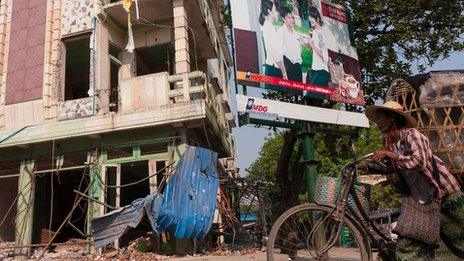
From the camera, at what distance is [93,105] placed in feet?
33.2

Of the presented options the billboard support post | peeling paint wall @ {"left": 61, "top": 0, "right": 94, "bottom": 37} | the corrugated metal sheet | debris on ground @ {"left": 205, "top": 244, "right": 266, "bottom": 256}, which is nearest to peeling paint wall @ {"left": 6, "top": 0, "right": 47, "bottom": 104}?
peeling paint wall @ {"left": 61, "top": 0, "right": 94, "bottom": 37}

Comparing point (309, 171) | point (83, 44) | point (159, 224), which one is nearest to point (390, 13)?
point (309, 171)

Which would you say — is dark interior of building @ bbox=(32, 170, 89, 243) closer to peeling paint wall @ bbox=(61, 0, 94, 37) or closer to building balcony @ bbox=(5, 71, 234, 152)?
building balcony @ bbox=(5, 71, 234, 152)

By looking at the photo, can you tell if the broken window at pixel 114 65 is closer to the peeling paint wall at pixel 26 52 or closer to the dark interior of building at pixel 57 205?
the peeling paint wall at pixel 26 52

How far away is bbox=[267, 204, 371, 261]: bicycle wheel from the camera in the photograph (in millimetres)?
3316

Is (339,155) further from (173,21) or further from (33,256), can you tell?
(33,256)

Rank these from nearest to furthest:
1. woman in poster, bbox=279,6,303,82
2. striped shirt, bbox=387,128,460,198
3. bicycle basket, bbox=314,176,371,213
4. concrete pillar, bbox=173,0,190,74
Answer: striped shirt, bbox=387,128,460,198 < bicycle basket, bbox=314,176,371,213 < woman in poster, bbox=279,6,303,82 < concrete pillar, bbox=173,0,190,74

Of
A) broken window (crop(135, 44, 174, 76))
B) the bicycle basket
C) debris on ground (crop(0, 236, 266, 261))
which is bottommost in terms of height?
debris on ground (crop(0, 236, 266, 261))

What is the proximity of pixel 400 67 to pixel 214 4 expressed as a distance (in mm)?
7766

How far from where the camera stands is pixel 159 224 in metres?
→ 7.83

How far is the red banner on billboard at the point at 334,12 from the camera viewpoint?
353 inches

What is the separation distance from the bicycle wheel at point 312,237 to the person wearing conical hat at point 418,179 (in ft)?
1.16

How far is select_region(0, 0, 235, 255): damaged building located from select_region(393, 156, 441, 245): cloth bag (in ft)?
20.0

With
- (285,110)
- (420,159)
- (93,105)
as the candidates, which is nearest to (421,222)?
(420,159)
